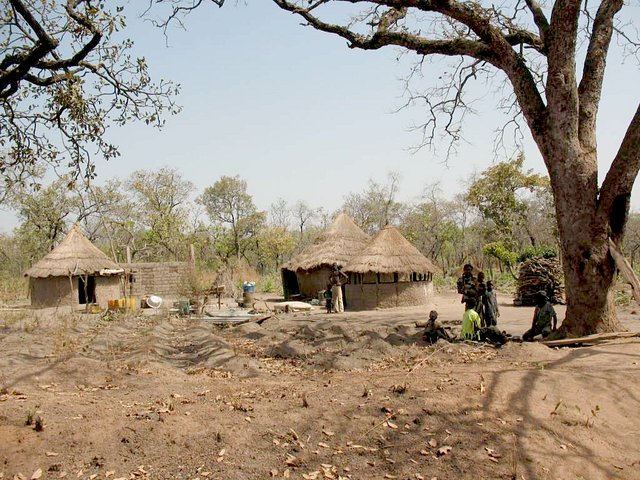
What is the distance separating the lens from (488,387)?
17.6ft

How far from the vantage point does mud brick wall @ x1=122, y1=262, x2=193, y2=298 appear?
86.0 feet

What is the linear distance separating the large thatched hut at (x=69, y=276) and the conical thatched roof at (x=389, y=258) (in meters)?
10.7

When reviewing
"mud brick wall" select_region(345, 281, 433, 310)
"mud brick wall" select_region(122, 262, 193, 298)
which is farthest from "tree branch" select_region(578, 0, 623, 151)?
"mud brick wall" select_region(122, 262, 193, 298)

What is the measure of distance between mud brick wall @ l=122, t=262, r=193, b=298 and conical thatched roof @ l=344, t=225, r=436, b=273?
10481 millimetres

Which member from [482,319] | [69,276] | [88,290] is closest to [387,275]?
[482,319]

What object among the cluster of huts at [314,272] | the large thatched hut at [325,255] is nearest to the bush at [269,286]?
the cluster of huts at [314,272]

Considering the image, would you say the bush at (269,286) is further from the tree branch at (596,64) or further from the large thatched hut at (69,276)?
the tree branch at (596,64)

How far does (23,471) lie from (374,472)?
2534mm

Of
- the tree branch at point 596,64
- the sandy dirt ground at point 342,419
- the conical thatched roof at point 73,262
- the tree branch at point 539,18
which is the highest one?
the tree branch at point 539,18

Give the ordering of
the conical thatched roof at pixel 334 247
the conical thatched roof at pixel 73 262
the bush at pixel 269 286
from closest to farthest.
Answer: the conical thatched roof at pixel 73 262
the conical thatched roof at pixel 334 247
the bush at pixel 269 286

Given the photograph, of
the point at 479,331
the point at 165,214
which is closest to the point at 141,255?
the point at 165,214

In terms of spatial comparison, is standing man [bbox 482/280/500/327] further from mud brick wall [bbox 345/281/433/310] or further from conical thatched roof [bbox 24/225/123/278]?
conical thatched roof [bbox 24/225/123/278]

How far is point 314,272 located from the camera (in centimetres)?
2333

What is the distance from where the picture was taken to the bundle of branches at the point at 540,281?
1639 cm
